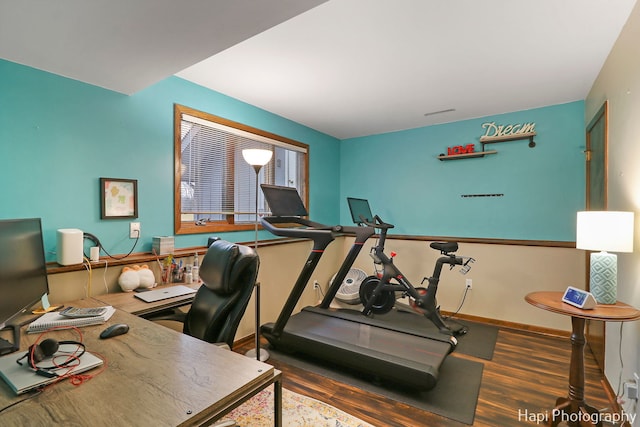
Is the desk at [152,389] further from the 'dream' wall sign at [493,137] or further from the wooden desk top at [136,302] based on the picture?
the 'dream' wall sign at [493,137]

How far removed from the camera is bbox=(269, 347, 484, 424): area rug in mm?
2041

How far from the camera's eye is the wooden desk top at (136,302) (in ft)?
5.84

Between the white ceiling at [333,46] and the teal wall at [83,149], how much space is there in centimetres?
14

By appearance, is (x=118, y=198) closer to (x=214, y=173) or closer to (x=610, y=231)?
(x=214, y=173)

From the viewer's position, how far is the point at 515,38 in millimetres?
2098

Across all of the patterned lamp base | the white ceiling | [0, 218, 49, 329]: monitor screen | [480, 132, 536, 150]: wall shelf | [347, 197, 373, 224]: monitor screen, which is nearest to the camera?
[0, 218, 49, 329]: monitor screen

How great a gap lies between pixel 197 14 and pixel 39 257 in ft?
4.73

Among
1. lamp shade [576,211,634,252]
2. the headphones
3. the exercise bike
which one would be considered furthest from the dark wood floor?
the headphones

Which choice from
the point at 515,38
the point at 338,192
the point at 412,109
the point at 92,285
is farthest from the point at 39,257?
the point at 338,192

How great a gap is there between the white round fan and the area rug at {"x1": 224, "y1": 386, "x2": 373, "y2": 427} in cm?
197

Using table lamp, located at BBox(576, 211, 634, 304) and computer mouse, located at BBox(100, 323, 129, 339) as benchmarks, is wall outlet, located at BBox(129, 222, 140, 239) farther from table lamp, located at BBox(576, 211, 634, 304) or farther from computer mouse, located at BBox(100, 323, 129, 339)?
table lamp, located at BBox(576, 211, 634, 304)

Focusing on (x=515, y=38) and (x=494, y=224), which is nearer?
(x=515, y=38)

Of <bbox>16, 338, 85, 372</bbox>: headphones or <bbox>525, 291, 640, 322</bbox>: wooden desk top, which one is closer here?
<bbox>16, 338, 85, 372</bbox>: headphones

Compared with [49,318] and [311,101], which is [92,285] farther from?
[311,101]
